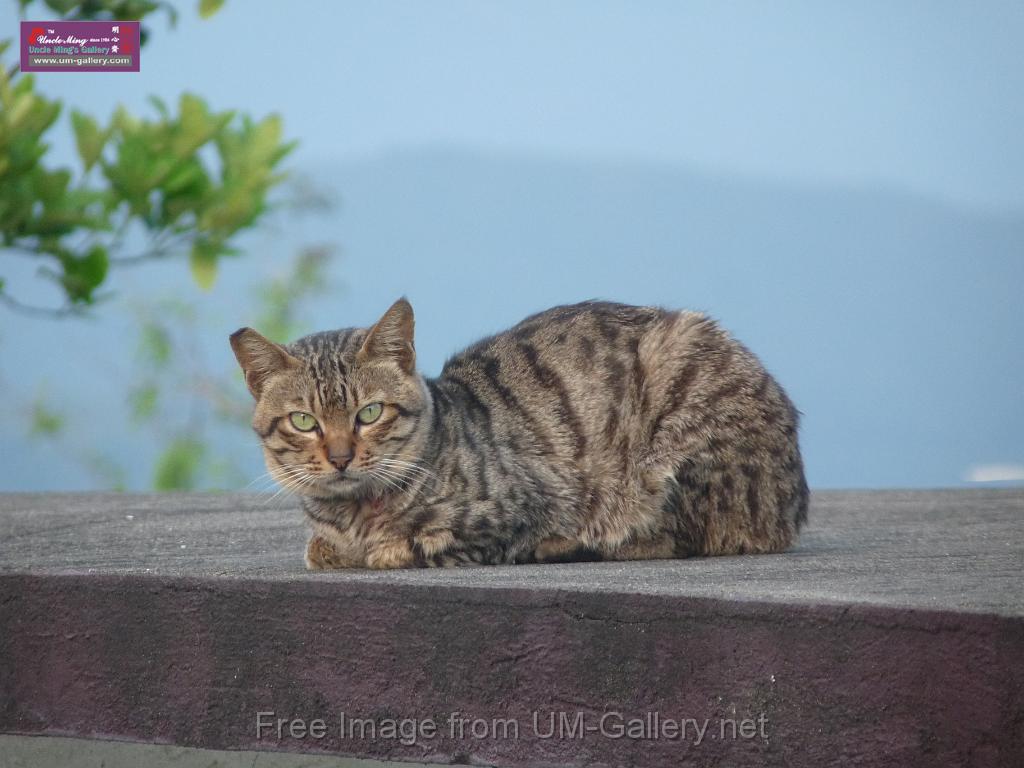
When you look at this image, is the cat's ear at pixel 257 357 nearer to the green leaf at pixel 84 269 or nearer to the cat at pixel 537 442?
the cat at pixel 537 442

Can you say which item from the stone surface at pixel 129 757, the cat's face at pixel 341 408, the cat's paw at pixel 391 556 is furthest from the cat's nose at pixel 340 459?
the stone surface at pixel 129 757

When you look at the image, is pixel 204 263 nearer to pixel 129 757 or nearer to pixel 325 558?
pixel 325 558

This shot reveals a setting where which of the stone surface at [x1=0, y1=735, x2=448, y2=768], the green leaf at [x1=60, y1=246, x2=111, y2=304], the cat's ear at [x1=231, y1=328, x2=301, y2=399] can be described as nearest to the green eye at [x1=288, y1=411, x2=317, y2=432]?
the cat's ear at [x1=231, y1=328, x2=301, y2=399]

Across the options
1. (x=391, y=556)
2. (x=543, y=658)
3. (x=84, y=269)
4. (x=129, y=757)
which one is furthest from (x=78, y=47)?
(x=543, y=658)

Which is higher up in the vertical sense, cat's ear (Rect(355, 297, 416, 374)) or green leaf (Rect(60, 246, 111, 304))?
green leaf (Rect(60, 246, 111, 304))

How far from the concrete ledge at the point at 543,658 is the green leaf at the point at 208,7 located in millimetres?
1709

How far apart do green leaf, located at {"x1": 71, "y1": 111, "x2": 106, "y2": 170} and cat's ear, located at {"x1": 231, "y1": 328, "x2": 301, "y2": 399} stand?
4.04ft

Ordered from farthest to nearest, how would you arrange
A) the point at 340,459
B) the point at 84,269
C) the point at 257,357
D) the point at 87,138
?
the point at 84,269 → the point at 87,138 → the point at 257,357 → the point at 340,459

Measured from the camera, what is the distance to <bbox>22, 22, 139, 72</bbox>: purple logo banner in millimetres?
4324

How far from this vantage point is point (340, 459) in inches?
110

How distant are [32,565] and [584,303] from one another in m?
1.48

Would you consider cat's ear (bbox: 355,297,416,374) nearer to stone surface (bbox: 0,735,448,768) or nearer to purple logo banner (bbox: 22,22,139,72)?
stone surface (bbox: 0,735,448,768)

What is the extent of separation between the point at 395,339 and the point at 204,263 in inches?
56.7

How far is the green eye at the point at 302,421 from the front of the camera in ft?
9.36
